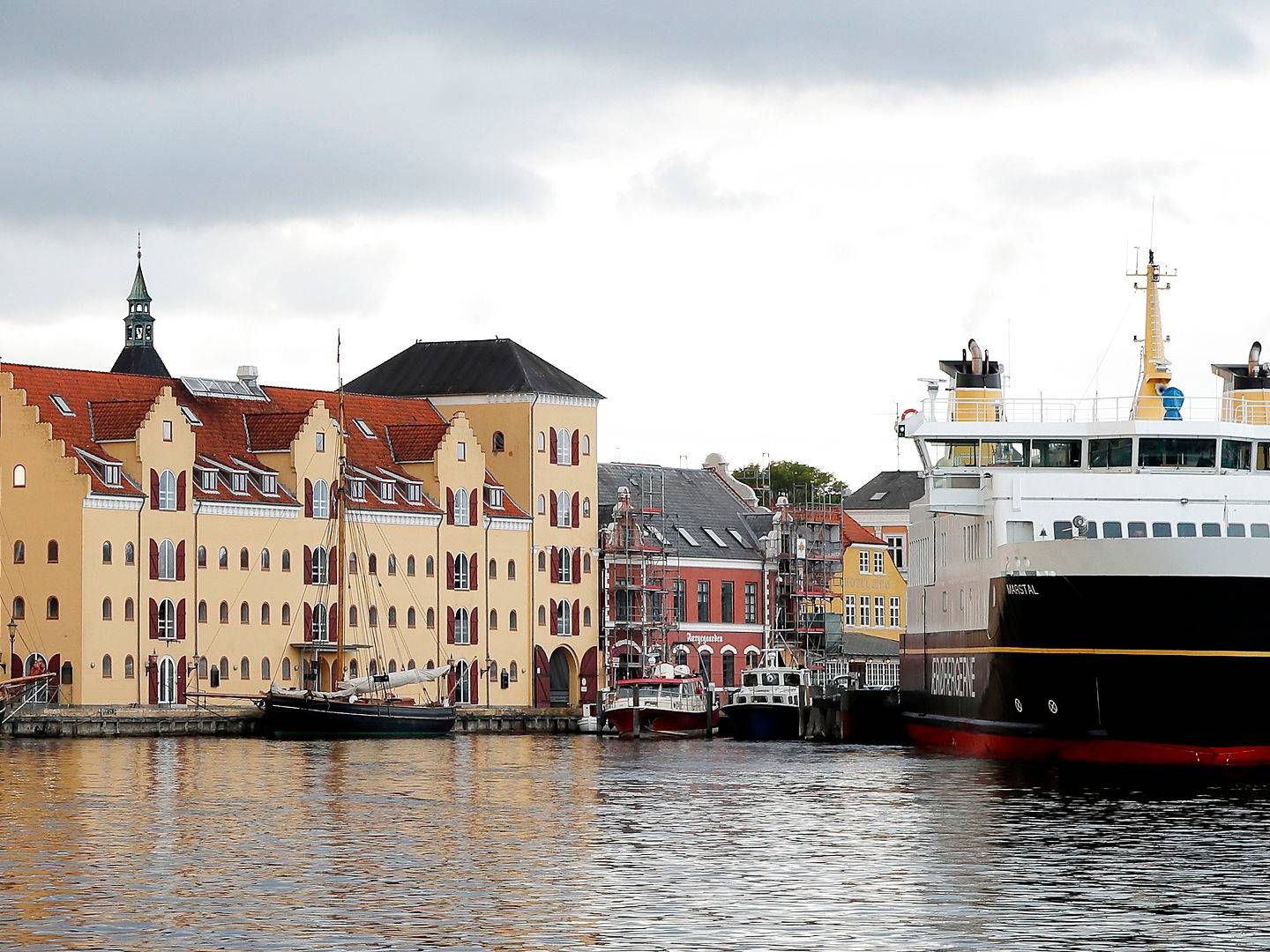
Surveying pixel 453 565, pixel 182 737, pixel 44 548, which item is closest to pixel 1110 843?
pixel 182 737

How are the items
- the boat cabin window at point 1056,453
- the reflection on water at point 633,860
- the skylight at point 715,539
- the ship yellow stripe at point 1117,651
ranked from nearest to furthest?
1. the reflection on water at point 633,860
2. the ship yellow stripe at point 1117,651
3. the boat cabin window at point 1056,453
4. the skylight at point 715,539

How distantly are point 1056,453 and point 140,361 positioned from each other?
114m

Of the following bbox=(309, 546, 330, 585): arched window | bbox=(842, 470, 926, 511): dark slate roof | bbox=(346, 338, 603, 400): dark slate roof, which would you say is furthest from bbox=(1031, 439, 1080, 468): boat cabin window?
bbox=(842, 470, 926, 511): dark slate roof

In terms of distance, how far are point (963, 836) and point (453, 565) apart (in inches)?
3183

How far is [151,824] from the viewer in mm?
47844

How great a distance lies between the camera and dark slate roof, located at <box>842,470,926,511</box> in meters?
174

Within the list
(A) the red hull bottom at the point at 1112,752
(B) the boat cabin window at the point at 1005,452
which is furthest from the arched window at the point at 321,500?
(A) the red hull bottom at the point at 1112,752

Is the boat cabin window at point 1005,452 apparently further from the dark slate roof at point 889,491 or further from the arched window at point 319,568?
the dark slate roof at point 889,491

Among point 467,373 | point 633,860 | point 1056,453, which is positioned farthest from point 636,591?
point 633,860

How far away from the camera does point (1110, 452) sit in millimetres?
70688

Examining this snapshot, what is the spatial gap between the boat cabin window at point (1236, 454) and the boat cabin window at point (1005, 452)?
18.7 ft

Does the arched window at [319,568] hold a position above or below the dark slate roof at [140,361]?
below

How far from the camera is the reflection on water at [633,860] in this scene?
1248 inches

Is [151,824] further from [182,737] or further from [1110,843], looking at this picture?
[182,737]
